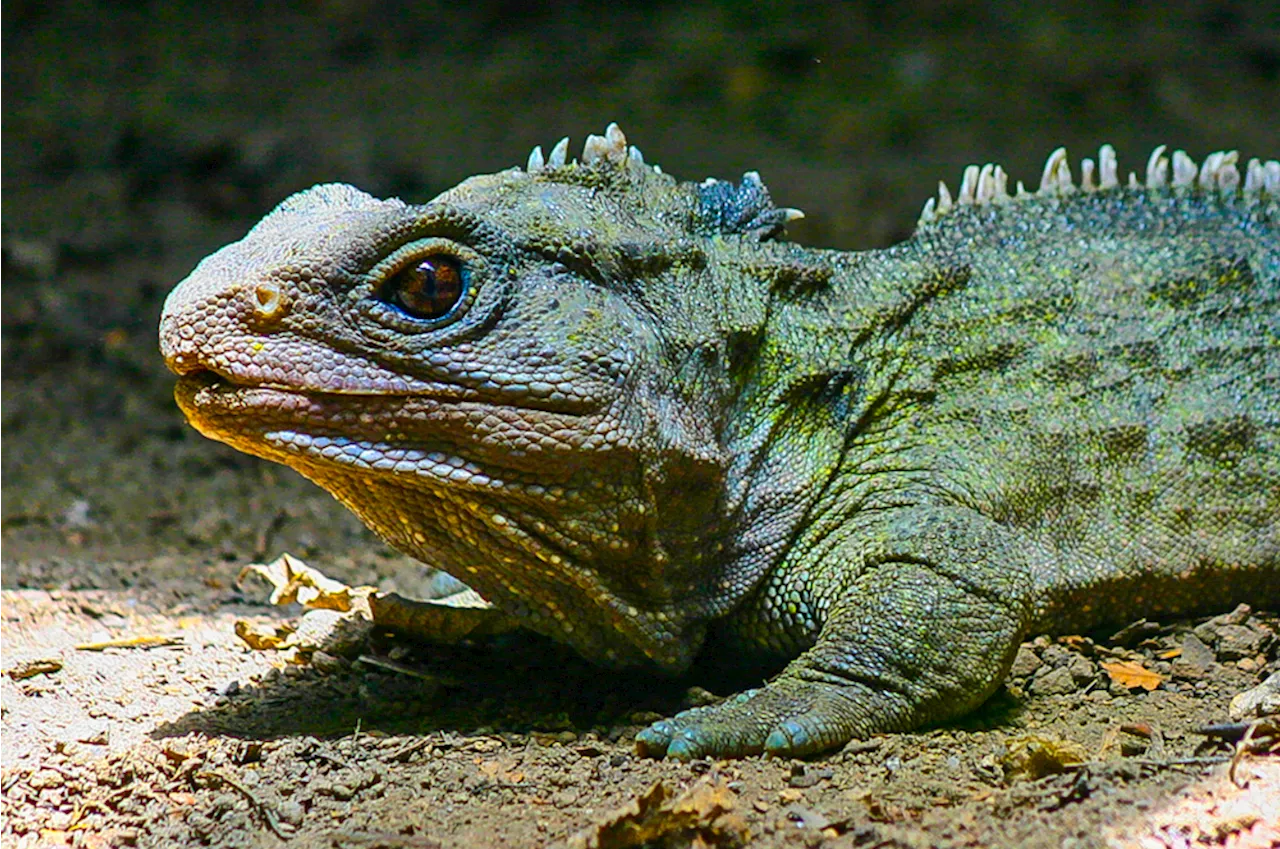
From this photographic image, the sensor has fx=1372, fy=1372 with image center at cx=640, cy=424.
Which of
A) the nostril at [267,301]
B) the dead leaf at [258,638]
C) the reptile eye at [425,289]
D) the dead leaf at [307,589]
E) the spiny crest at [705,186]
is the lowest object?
the dead leaf at [258,638]

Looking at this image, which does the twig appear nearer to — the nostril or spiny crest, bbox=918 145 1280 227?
the nostril

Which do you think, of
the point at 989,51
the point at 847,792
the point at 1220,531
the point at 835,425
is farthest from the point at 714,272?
the point at 989,51

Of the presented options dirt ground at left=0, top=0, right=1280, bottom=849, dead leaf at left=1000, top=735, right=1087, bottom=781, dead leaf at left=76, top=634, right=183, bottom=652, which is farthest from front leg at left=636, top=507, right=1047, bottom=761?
dead leaf at left=76, top=634, right=183, bottom=652

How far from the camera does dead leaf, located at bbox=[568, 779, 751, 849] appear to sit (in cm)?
402

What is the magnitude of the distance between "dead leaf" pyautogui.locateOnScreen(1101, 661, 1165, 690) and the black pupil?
10.1 ft

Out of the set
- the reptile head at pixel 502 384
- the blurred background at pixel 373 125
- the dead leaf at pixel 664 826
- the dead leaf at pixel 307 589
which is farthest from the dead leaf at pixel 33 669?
the dead leaf at pixel 664 826

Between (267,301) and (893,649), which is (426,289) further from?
(893,649)

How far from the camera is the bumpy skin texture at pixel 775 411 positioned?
16.3ft

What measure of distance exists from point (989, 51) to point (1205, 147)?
400 cm

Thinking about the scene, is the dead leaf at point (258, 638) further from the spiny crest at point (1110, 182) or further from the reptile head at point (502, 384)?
the spiny crest at point (1110, 182)

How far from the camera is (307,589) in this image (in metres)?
6.64

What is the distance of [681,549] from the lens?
214 inches

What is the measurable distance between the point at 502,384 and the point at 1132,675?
288 centimetres

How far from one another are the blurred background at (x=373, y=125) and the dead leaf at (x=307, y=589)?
2.52 feet
